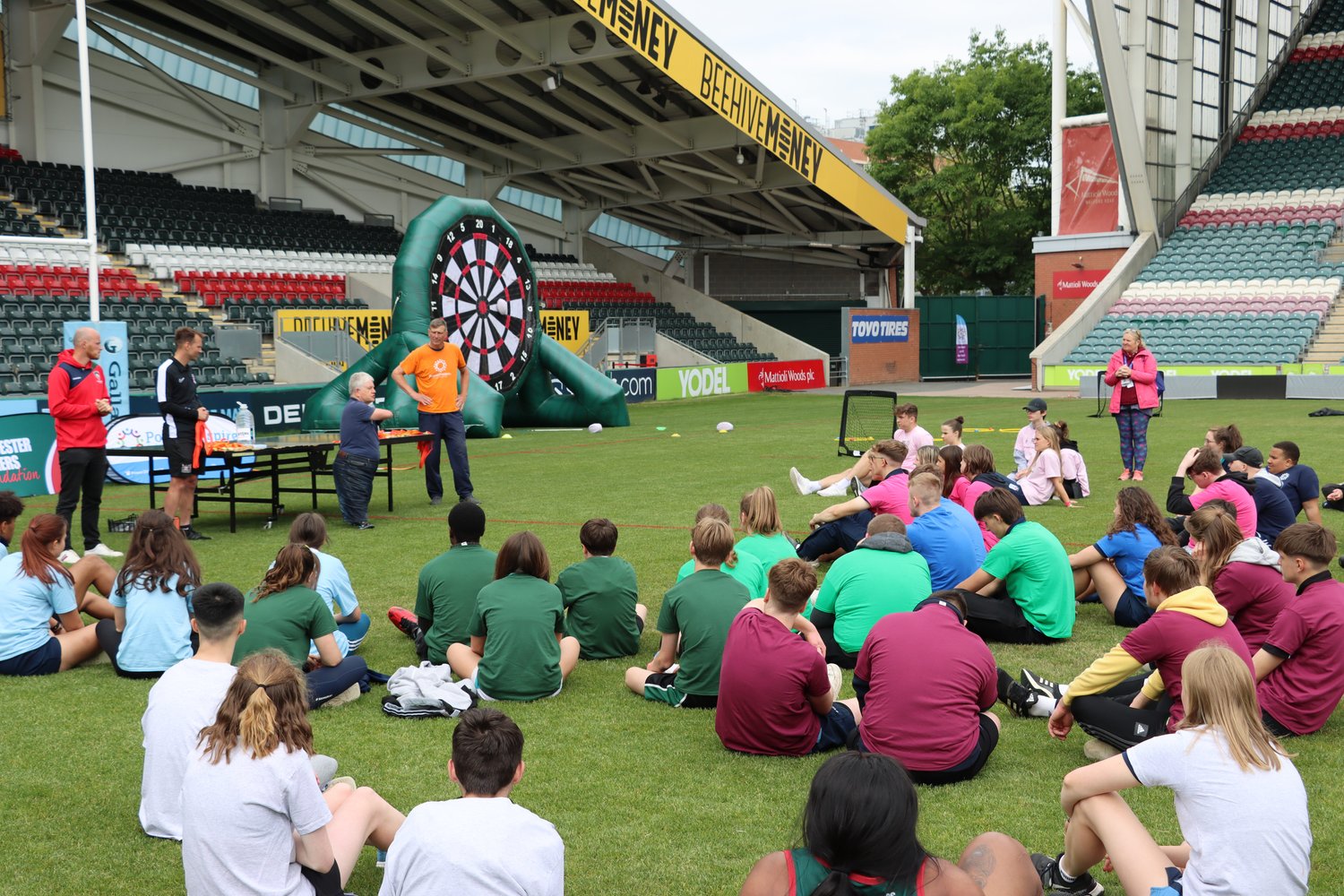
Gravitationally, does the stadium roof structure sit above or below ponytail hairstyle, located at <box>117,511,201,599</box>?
above

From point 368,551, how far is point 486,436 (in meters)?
10.6

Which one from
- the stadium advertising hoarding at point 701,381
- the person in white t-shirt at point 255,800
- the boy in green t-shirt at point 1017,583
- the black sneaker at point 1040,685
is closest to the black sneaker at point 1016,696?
the black sneaker at point 1040,685

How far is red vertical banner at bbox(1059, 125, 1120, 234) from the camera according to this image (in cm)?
3800

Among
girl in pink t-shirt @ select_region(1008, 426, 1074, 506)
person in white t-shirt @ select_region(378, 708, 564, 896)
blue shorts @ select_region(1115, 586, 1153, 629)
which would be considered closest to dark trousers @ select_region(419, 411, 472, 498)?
girl in pink t-shirt @ select_region(1008, 426, 1074, 506)

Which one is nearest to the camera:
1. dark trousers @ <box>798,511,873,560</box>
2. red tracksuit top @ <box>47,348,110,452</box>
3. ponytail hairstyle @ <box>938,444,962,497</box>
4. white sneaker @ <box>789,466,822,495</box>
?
dark trousers @ <box>798,511,873,560</box>

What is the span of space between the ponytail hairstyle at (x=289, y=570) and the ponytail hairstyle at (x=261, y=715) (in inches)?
87.8

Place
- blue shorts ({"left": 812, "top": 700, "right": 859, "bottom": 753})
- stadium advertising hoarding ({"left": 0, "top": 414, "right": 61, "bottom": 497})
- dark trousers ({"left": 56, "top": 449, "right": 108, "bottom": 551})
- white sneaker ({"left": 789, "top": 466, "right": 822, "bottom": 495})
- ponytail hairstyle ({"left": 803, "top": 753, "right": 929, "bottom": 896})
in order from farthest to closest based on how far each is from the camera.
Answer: stadium advertising hoarding ({"left": 0, "top": 414, "right": 61, "bottom": 497}) → white sneaker ({"left": 789, "top": 466, "right": 822, "bottom": 495}) → dark trousers ({"left": 56, "top": 449, "right": 108, "bottom": 551}) → blue shorts ({"left": 812, "top": 700, "right": 859, "bottom": 753}) → ponytail hairstyle ({"left": 803, "top": 753, "right": 929, "bottom": 896})

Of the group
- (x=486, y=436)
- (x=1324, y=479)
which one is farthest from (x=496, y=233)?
(x=1324, y=479)

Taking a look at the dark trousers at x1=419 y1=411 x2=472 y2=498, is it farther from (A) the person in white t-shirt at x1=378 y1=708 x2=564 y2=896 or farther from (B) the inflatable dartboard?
(A) the person in white t-shirt at x1=378 y1=708 x2=564 y2=896

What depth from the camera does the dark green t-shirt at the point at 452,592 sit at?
261 inches

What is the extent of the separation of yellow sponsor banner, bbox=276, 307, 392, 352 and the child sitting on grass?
63.5 ft

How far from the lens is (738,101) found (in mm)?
28906

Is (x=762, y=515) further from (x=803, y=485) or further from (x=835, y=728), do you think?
(x=803, y=485)

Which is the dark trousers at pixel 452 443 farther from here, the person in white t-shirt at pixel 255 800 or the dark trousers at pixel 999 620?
the person in white t-shirt at pixel 255 800
